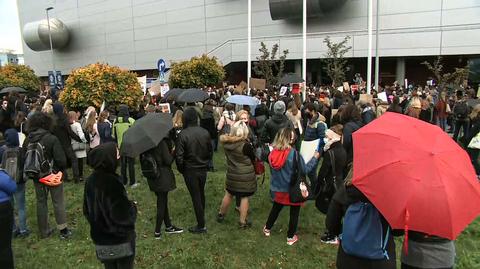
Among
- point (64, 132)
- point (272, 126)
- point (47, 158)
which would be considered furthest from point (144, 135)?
point (64, 132)

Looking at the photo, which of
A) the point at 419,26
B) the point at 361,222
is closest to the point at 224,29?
the point at 419,26

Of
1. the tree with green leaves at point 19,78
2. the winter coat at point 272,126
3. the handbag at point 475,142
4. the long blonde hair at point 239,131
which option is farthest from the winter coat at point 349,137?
the tree with green leaves at point 19,78

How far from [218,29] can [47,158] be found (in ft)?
125

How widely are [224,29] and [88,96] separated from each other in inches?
1241

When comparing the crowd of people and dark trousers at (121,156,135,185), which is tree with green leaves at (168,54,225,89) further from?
dark trousers at (121,156,135,185)

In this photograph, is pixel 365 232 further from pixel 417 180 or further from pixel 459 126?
pixel 459 126

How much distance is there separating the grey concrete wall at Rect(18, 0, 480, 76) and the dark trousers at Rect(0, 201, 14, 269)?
31.6 meters

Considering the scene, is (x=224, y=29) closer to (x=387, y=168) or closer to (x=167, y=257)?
(x=167, y=257)

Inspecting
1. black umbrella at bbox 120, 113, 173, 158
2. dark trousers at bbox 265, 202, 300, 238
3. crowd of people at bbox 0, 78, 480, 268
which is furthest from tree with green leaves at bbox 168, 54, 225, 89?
dark trousers at bbox 265, 202, 300, 238

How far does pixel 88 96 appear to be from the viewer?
1205 cm

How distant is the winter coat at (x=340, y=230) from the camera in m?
2.98

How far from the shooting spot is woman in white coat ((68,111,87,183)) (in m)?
8.90

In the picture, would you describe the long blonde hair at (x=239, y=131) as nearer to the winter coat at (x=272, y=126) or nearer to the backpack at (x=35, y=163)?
the winter coat at (x=272, y=126)

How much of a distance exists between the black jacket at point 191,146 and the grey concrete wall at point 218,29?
29065 mm
